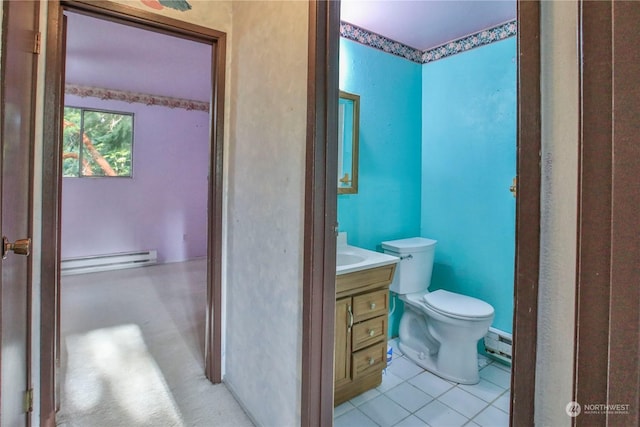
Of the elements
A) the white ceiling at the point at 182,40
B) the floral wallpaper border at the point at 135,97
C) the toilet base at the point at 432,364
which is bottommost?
the toilet base at the point at 432,364

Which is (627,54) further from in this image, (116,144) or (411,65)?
(116,144)

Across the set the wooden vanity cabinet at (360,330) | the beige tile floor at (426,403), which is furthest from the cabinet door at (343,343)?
the beige tile floor at (426,403)

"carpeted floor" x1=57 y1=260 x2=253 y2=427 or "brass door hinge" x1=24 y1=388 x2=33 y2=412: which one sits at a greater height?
"brass door hinge" x1=24 y1=388 x2=33 y2=412

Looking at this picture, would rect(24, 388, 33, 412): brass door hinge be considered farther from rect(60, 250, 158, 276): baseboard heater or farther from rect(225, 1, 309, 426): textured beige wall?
rect(60, 250, 158, 276): baseboard heater

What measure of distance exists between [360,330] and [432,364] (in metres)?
0.76

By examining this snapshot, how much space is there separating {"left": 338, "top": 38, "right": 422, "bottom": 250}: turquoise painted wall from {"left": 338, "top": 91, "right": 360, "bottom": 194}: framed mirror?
0.06 metres

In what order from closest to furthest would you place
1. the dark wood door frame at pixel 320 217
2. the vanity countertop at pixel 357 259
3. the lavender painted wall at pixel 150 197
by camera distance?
the dark wood door frame at pixel 320 217 < the vanity countertop at pixel 357 259 < the lavender painted wall at pixel 150 197

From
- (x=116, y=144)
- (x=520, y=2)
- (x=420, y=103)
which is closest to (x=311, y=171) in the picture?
(x=520, y=2)

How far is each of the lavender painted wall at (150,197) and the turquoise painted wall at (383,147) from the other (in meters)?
2.77

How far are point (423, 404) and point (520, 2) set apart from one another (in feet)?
6.58

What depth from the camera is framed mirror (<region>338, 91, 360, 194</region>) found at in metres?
2.39

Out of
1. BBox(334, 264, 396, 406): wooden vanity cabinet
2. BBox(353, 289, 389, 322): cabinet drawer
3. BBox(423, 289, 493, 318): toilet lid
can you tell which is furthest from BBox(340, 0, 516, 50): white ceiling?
BBox(423, 289, 493, 318): toilet lid

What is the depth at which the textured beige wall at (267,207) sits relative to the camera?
1359mm

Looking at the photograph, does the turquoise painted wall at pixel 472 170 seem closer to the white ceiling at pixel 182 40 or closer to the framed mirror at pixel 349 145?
the white ceiling at pixel 182 40
